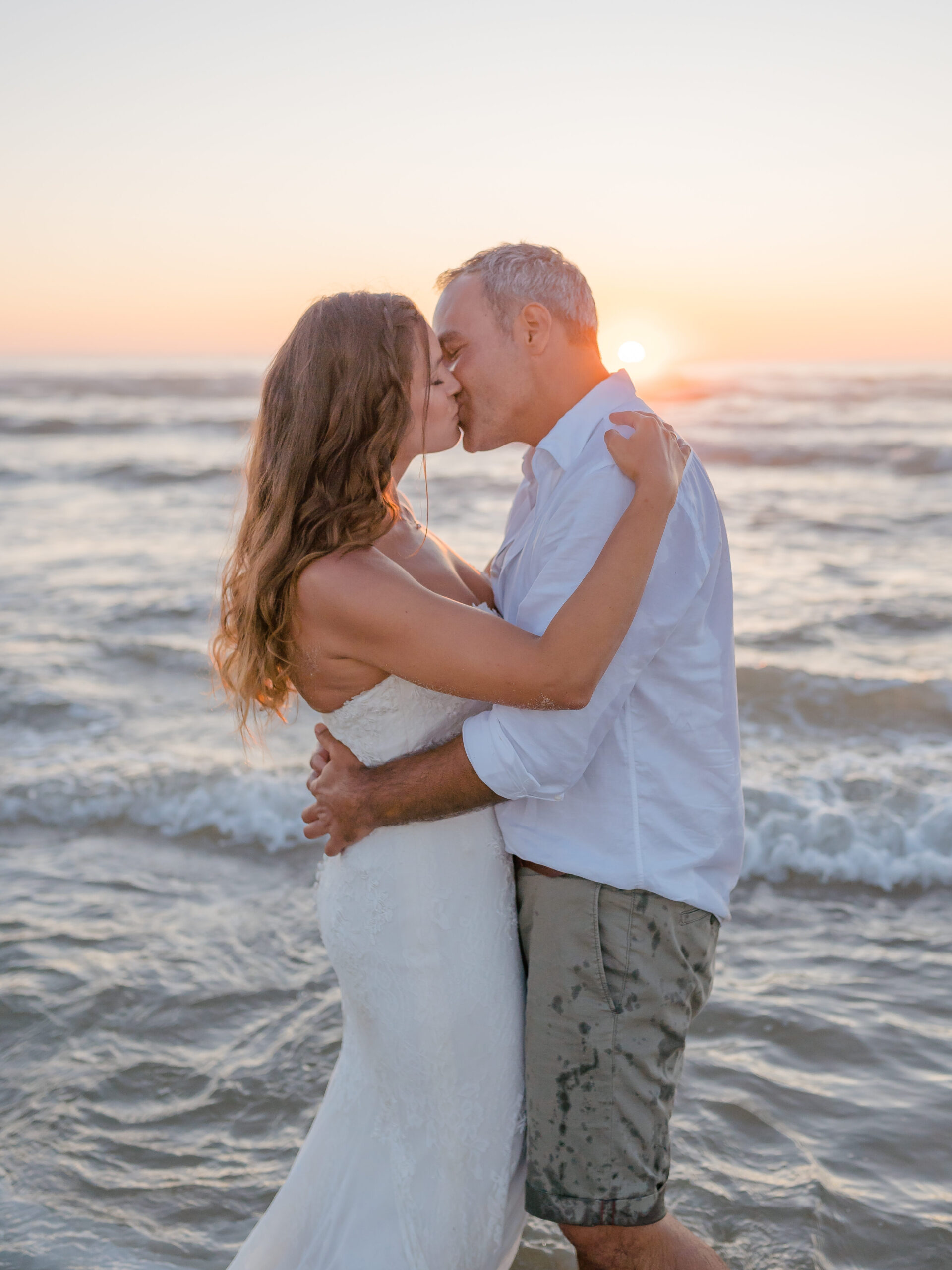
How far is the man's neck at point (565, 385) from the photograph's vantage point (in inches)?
107

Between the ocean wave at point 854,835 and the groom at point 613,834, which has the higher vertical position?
the groom at point 613,834

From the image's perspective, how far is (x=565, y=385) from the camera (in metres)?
2.73

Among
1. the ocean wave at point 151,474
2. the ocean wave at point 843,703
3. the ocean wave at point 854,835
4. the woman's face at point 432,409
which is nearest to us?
the woman's face at point 432,409

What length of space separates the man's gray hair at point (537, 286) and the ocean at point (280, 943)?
2.74 feet

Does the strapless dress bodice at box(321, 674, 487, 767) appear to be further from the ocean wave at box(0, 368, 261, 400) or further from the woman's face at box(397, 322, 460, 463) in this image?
the ocean wave at box(0, 368, 261, 400)

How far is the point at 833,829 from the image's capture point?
19.4 ft

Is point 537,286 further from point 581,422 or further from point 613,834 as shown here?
point 613,834

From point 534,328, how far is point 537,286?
0.10m

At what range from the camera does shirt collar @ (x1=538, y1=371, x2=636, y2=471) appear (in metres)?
2.46

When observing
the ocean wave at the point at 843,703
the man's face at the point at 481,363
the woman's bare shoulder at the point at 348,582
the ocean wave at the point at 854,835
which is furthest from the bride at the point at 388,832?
the ocean wave at the point at 843,703

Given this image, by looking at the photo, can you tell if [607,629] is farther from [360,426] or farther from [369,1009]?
[369,1009]

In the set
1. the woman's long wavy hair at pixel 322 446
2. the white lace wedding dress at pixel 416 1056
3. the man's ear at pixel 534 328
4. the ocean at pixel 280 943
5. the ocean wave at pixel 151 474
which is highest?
the man's ear at pixel 534 328

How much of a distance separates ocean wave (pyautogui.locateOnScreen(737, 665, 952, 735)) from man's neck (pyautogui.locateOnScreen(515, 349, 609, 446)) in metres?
5.25

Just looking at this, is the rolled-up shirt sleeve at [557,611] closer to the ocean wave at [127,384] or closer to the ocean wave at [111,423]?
the ocean wave at [111,423]
